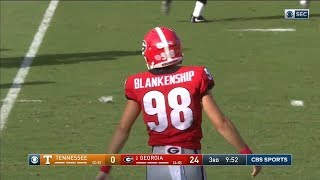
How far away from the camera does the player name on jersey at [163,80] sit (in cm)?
798

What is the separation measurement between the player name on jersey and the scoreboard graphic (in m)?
0.52

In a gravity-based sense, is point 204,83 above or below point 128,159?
above

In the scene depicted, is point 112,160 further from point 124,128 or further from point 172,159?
point 172,159

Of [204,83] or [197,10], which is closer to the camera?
[204,83]

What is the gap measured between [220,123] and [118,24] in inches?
531

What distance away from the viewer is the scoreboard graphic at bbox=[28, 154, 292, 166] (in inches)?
304

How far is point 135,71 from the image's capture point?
17734 mm

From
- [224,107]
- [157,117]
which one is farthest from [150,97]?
[224,107]

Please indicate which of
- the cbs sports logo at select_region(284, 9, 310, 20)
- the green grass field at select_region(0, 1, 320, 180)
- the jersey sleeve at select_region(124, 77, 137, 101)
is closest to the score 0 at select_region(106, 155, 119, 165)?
the jersey sleeve at select_region(124, 77, 137, 101)

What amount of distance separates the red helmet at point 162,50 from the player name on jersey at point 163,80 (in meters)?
0.10

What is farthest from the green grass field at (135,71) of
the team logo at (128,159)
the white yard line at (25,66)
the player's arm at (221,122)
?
the team logo at (128,159)

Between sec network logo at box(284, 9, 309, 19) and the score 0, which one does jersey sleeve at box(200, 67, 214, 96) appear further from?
sec network logo at box(284, 9, 309, 19)

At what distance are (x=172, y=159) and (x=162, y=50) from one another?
0.79 metres

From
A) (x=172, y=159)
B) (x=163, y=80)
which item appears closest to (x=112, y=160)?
(x=172, y=159)
